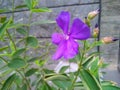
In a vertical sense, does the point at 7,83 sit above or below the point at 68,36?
below

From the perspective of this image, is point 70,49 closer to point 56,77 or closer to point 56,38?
point 56,38

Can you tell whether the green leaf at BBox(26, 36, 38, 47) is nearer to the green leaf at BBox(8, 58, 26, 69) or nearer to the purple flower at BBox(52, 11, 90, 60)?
the green leaf at BBox(8, 58, 26, 69)

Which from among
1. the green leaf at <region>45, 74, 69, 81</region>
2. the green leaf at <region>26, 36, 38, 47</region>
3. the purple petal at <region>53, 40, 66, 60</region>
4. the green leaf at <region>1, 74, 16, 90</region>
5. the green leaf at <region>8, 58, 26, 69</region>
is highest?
the purple petal at <region>53, 40, 66, 60</region>

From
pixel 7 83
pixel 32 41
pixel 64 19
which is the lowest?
pixel 7 83

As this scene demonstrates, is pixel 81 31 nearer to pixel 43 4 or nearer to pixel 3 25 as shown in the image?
pixel 3 25

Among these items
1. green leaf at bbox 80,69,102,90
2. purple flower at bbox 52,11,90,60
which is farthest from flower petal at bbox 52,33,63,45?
green leaf at bbox 80,69,102,90

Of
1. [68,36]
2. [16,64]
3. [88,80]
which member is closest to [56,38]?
[68,36]
